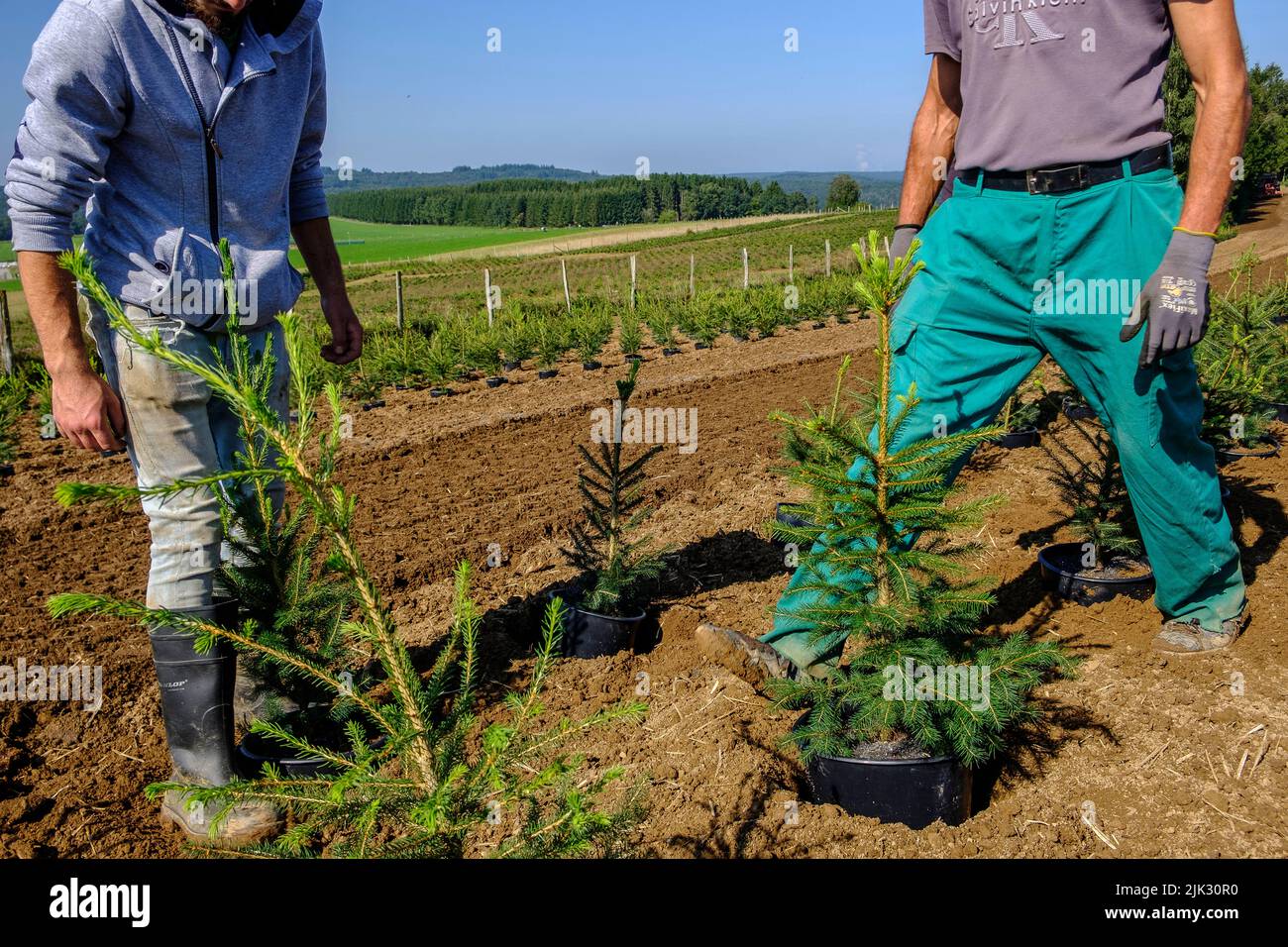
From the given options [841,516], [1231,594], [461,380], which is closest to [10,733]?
[841,516]

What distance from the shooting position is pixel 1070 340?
9.70ft

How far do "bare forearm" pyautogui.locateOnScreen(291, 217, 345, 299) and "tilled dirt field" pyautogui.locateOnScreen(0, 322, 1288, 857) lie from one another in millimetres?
1401

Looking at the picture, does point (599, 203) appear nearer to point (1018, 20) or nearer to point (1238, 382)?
point (1238, 382)

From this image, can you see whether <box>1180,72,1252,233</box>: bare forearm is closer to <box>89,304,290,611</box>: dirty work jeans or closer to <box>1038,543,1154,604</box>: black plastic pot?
<box>1038,543,1154,604</box>: black plastic pot

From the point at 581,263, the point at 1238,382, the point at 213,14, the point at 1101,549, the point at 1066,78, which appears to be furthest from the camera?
the point at 581,263

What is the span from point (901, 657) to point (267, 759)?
5.64ft

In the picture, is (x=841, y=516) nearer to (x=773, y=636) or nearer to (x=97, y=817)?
(x=773, y=636)

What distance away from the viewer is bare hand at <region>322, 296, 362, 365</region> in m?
3.14

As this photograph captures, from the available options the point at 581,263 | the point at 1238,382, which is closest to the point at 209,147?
the point at 1238,382

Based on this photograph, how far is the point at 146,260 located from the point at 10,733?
69.7 inches

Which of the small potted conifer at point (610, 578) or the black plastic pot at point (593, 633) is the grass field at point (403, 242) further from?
the black plastic pot at point (593, 633)

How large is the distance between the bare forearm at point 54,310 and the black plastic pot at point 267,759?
1.13 m
